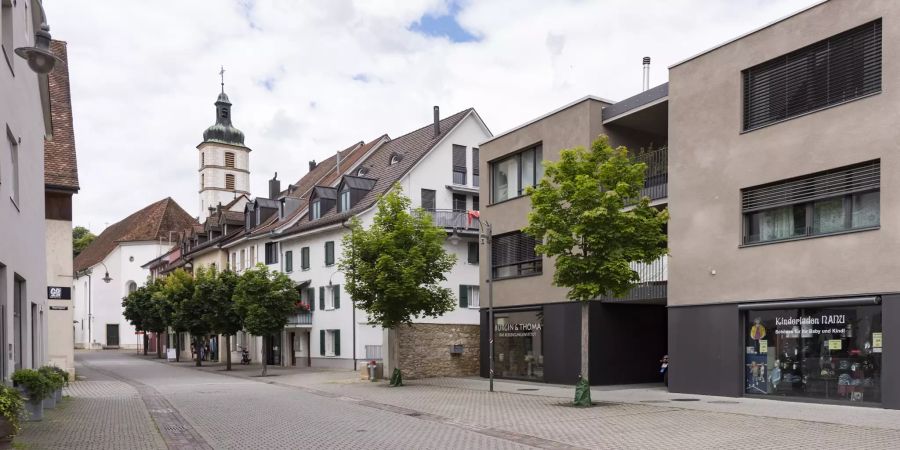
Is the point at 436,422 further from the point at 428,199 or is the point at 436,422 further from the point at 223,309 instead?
the point at 223,309

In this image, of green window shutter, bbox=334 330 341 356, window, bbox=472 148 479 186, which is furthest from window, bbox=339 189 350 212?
window, bbox=472 148 479 186

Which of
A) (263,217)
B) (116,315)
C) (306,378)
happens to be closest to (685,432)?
(306,378)

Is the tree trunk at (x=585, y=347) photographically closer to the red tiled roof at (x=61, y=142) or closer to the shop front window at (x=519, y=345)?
the shop front window at (x=519, y=345)

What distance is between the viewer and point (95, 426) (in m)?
14.8

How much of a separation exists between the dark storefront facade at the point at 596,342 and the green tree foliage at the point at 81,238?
289 ft

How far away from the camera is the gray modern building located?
1334cm

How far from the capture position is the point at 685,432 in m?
13.5

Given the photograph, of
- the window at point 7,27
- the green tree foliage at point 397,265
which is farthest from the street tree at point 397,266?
the window at point 7,27

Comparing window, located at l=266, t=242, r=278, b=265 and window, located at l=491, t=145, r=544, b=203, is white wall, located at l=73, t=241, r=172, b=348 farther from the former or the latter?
window, located at l=491, t=145, r=544, b=203

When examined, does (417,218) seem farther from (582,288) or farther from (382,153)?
(382,153)

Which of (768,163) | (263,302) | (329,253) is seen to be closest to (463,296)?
(329,253)

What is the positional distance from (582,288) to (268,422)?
7689 millimetres

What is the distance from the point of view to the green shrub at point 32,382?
46.7 ft

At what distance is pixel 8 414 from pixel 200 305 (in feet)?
115
